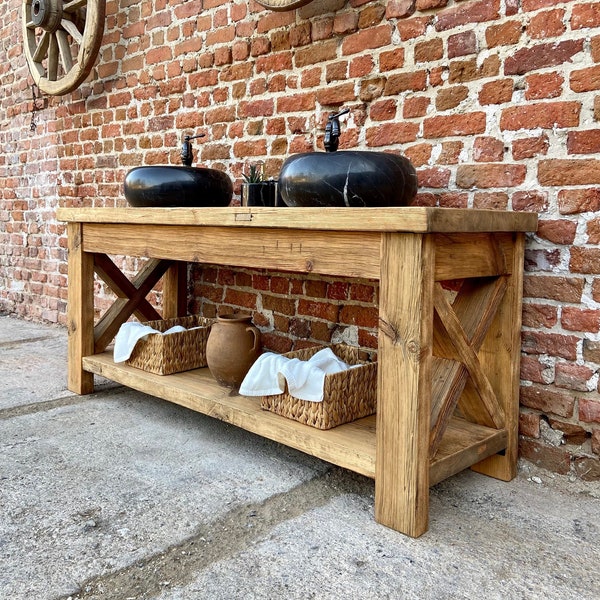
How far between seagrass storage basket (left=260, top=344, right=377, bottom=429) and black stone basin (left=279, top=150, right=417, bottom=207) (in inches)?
20.8

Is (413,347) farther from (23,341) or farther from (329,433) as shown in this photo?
(23,341)

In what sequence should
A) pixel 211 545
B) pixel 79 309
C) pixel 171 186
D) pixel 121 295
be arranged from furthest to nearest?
pixel 121 295
pixel 79 309
pixel 171 186
pixel 211 545

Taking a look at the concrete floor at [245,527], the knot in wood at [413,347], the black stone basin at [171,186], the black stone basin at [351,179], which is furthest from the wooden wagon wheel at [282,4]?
the concrete floor at [245,527]

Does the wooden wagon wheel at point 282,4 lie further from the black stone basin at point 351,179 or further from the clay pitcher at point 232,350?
the clay pitcher at point 232,350

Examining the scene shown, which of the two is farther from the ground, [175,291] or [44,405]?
[175,291]

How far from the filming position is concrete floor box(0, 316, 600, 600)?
1287 mm

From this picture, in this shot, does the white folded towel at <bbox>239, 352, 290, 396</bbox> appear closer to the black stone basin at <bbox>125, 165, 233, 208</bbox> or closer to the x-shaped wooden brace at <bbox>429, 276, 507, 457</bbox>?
the x-shaped wooden brace at <bbox>429, 276, 507, 457</bbox>

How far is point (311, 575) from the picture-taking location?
4.32ft

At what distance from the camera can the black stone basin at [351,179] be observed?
1.69 m

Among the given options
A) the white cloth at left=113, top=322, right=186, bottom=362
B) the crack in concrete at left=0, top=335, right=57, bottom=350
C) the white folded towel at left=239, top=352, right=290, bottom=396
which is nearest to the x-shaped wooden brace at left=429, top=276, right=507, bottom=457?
the white folded towel at left=239, top=352, right=290, bottom=396

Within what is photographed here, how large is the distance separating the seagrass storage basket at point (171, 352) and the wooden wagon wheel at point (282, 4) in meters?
1.37

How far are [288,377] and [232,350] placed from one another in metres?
0.41

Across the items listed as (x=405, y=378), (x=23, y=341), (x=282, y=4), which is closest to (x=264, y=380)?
(x=405, y=378)

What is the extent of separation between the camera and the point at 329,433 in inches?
69.4
